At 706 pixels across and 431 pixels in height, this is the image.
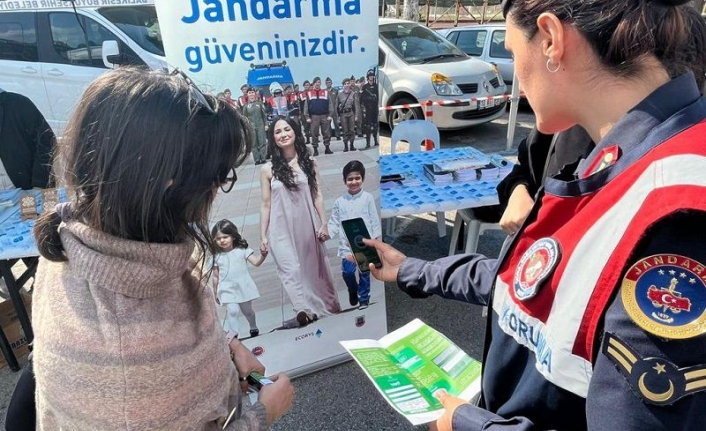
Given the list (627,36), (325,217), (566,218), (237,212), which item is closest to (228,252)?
(237,212)

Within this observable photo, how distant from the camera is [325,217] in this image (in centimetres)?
208

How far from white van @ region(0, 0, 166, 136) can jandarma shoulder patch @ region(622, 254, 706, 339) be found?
193 inches

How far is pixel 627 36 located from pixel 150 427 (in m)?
1.04

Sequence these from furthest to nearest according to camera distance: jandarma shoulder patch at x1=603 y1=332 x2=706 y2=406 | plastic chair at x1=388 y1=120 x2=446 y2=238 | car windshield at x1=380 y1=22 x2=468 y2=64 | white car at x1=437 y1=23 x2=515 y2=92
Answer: white car at x1=437 y1=23 x2=515 y2=92 → car windshield at x1=380 y1=22 x2=468 y2=64 → plastic chair at x1=388 y1=120 x2=446 y2=238 → jandarma shoulder patch at x1=603 y1=332 x2=706 y2=406

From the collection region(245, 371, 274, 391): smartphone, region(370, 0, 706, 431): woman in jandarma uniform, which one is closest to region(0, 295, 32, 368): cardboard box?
region(245, 371, 274, 391): smartphone

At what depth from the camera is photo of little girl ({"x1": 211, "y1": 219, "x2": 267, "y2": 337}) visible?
1.92 metres

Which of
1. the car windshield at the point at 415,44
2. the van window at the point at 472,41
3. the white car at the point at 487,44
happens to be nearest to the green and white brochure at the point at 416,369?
the car windshield at the point at 415,44

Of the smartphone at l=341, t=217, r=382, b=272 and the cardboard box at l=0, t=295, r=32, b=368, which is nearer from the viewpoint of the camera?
the smartphone at l=341, t=217, r=382, b=272

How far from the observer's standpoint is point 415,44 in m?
6.89

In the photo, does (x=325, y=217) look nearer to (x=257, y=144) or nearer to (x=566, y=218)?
(x=257, y=144)

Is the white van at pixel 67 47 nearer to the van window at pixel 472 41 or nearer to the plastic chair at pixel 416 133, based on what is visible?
A: the plastic chair at pixel 416 133

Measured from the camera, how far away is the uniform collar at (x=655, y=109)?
722 millimetres

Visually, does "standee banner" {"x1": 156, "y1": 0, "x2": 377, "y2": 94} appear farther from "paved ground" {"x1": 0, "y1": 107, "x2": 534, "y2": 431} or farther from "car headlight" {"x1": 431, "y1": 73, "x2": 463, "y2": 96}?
"car headlight" {"x1": 431, "y1": 73, "x2": 463, "y2": 96}

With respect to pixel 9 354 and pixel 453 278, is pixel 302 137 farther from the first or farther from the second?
pixel 9 354
